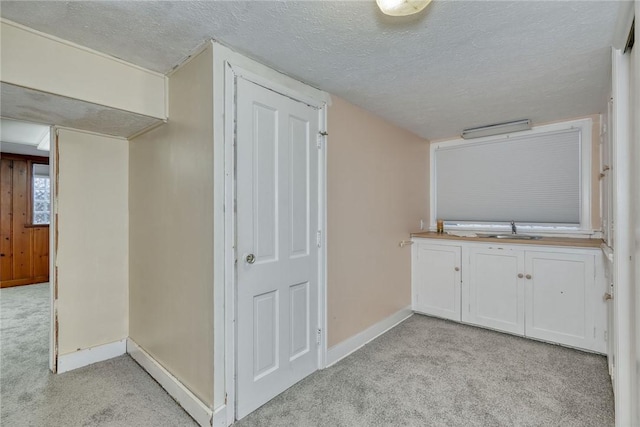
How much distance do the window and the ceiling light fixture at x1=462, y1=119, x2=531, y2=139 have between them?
0.18 m

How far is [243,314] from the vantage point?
70.4 inches

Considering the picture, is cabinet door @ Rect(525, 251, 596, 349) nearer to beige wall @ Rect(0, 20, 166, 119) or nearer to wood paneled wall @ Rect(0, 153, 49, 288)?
beige wall @ Rect(0, 20, 166, 119)

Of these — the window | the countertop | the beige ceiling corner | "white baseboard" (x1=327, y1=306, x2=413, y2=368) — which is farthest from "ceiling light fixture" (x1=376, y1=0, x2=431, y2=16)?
the window

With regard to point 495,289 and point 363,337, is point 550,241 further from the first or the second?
point 363,337

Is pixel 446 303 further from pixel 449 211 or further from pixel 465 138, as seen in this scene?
pixel 465 138

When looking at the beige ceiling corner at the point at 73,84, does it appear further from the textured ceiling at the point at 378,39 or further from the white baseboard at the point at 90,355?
the white baseboard at the point at 90,355

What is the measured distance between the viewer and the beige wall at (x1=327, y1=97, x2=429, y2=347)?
2457mm

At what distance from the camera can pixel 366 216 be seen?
2.79 meters

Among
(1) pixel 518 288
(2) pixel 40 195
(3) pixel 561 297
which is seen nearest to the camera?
(3) pixel 561 297

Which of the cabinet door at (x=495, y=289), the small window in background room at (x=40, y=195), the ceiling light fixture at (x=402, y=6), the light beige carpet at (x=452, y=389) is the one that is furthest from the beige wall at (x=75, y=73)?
the small window in background room at (x=40, y=195)

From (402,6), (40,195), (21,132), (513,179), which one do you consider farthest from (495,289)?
(40,195)

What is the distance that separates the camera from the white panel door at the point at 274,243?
179 centimetres

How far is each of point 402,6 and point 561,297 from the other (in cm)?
290

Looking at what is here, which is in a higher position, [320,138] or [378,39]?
[378,39]
